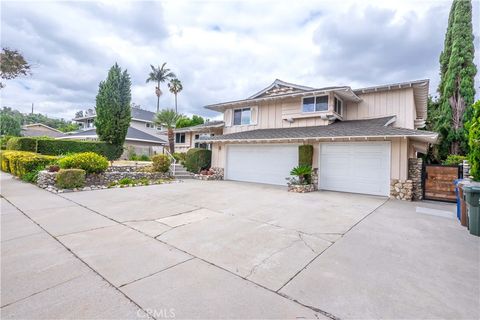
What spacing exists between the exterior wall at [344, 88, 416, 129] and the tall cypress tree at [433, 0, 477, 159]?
6.21 metres

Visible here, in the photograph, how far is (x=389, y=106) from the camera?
39.0ft

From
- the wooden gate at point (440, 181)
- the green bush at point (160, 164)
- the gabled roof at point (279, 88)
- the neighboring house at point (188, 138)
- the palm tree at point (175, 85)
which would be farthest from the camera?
the palm tree at point (175, 85)

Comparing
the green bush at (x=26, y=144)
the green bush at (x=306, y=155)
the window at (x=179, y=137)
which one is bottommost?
the green bush at (x=306, y=155)

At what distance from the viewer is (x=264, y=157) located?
13.0 meters

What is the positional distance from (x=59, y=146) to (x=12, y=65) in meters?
8.19

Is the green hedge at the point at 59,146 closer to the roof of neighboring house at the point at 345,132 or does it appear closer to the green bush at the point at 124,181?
the green bush at the point at 124,181

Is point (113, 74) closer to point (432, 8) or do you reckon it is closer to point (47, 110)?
point (432, 8)

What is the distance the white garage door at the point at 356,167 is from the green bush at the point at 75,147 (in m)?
16.0

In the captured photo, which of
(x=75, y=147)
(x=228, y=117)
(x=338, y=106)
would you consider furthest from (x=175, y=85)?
(x=338, y=106)

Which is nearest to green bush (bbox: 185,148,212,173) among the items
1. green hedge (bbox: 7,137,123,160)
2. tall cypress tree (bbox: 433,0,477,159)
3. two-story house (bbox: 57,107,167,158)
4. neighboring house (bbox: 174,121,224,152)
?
neighboring house (bbox: 174,121,224,152)

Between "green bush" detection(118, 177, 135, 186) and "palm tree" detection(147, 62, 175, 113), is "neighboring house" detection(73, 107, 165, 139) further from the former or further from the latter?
"green bush" detection(118, 177, 135, 186)

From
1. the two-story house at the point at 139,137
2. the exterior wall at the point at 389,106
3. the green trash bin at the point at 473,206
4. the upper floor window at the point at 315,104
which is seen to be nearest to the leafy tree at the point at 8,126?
the two-story house at the point at 139,137

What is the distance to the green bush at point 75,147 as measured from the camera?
15578 millimetres

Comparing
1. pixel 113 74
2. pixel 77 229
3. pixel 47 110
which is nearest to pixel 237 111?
pixel 113 74
